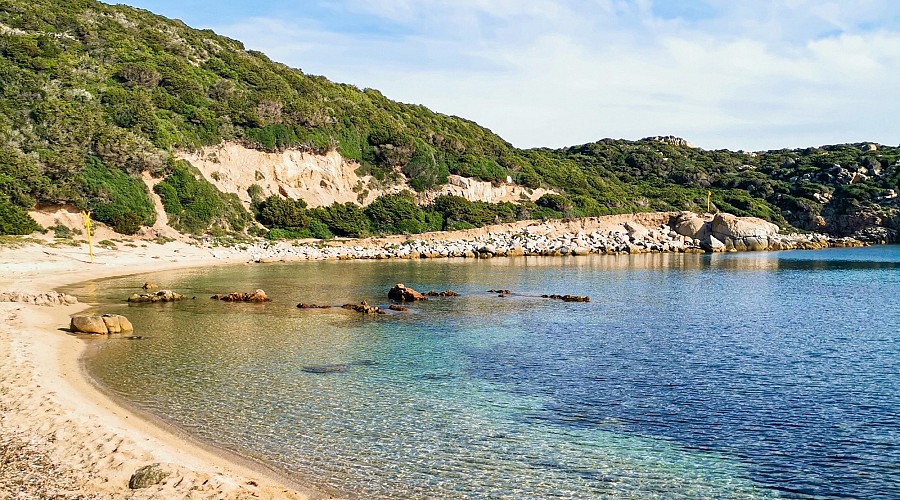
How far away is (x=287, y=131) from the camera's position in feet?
215

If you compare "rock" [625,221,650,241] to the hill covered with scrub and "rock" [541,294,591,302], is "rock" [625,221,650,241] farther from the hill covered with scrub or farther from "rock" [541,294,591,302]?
"rock" [541,294,591,302]

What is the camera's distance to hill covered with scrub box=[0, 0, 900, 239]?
48500 millimetres

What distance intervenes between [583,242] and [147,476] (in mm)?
61860

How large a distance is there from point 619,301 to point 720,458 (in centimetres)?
1995

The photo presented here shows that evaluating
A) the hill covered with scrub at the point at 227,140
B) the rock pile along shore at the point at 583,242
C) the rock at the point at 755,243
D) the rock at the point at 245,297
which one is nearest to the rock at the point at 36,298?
the rock at the point at 245,297

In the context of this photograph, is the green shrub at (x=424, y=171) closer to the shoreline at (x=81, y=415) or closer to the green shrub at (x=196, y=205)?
the green shrub at (x=196, y=205)

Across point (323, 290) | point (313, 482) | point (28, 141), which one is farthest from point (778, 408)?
point (28, 141)

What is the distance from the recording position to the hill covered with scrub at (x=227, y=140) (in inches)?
1909

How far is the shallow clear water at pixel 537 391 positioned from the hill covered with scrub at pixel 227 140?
23609 millimetres

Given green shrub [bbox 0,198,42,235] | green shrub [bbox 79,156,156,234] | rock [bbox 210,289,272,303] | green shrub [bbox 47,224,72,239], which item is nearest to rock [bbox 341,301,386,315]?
rock [bbox 210,289,272,303]

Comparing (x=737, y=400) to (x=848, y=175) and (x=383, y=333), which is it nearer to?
(x=383, y=333)

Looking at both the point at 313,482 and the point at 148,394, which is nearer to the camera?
the point at 313,482

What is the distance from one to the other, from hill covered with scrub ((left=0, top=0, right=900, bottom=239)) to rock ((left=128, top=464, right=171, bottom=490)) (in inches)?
1453

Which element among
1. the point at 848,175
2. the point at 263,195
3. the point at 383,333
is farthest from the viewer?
the point at 848,175
